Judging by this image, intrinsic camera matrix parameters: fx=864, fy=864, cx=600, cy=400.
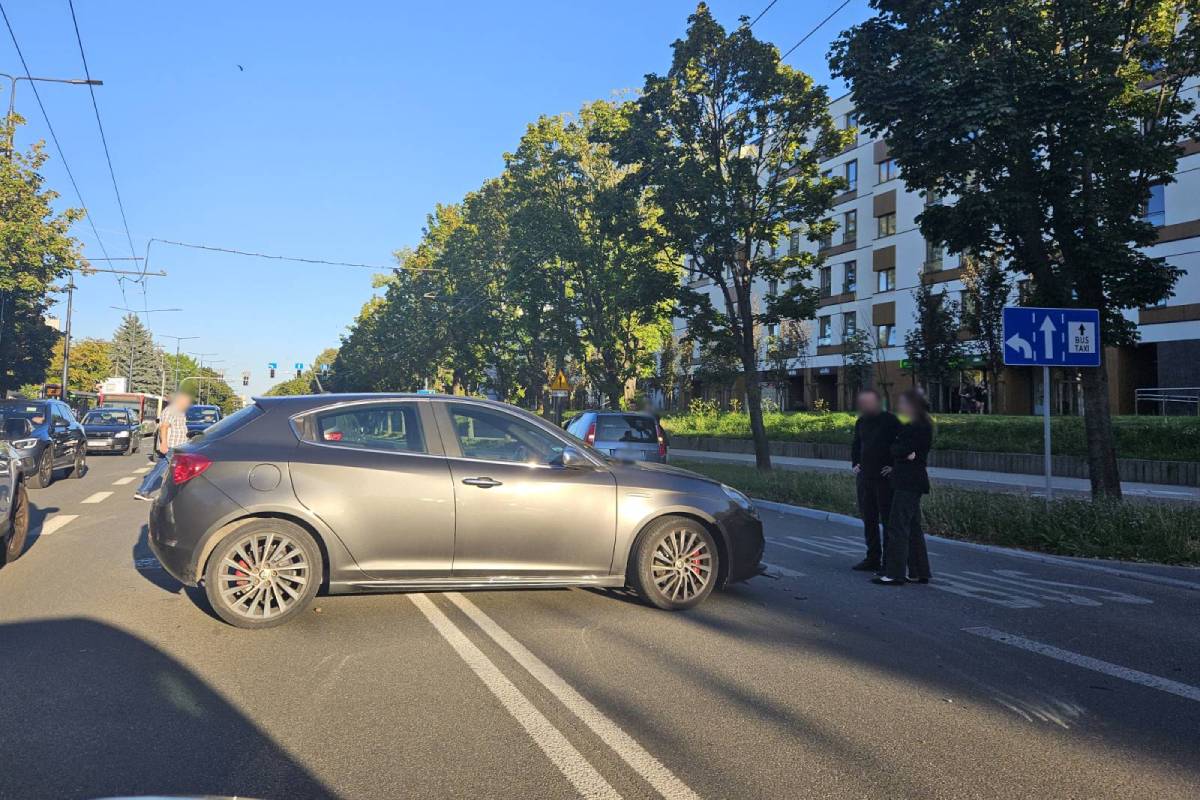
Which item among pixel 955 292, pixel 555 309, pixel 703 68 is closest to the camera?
pixel 703 68

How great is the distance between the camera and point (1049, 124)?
11.0 metres

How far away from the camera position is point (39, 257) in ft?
98.6

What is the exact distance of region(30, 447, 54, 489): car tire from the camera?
15.8 meters

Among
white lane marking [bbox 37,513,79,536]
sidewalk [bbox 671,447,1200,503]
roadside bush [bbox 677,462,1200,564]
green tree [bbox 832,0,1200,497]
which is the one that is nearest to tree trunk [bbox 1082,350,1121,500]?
green tree [bbox 832,0,1200,497]

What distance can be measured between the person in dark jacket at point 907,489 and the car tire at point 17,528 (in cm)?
787

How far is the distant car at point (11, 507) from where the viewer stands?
7555 mm

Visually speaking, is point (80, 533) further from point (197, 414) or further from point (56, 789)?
point (197, 414)

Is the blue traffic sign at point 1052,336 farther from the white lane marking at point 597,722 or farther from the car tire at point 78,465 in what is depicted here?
the car tire at point 78,465

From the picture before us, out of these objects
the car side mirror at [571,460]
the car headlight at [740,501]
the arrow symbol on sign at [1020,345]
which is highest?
the arrow symbol on sign at [1020,345]

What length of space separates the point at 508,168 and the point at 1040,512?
26.6 meters

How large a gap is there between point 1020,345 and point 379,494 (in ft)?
28.5

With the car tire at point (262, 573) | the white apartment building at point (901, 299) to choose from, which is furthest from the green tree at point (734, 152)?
the car tire at point (262, 573)

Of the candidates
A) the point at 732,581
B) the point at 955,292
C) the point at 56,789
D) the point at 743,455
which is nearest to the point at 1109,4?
the point at 732,581

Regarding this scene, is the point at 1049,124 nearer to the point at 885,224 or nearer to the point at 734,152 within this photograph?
the point at 734,152
